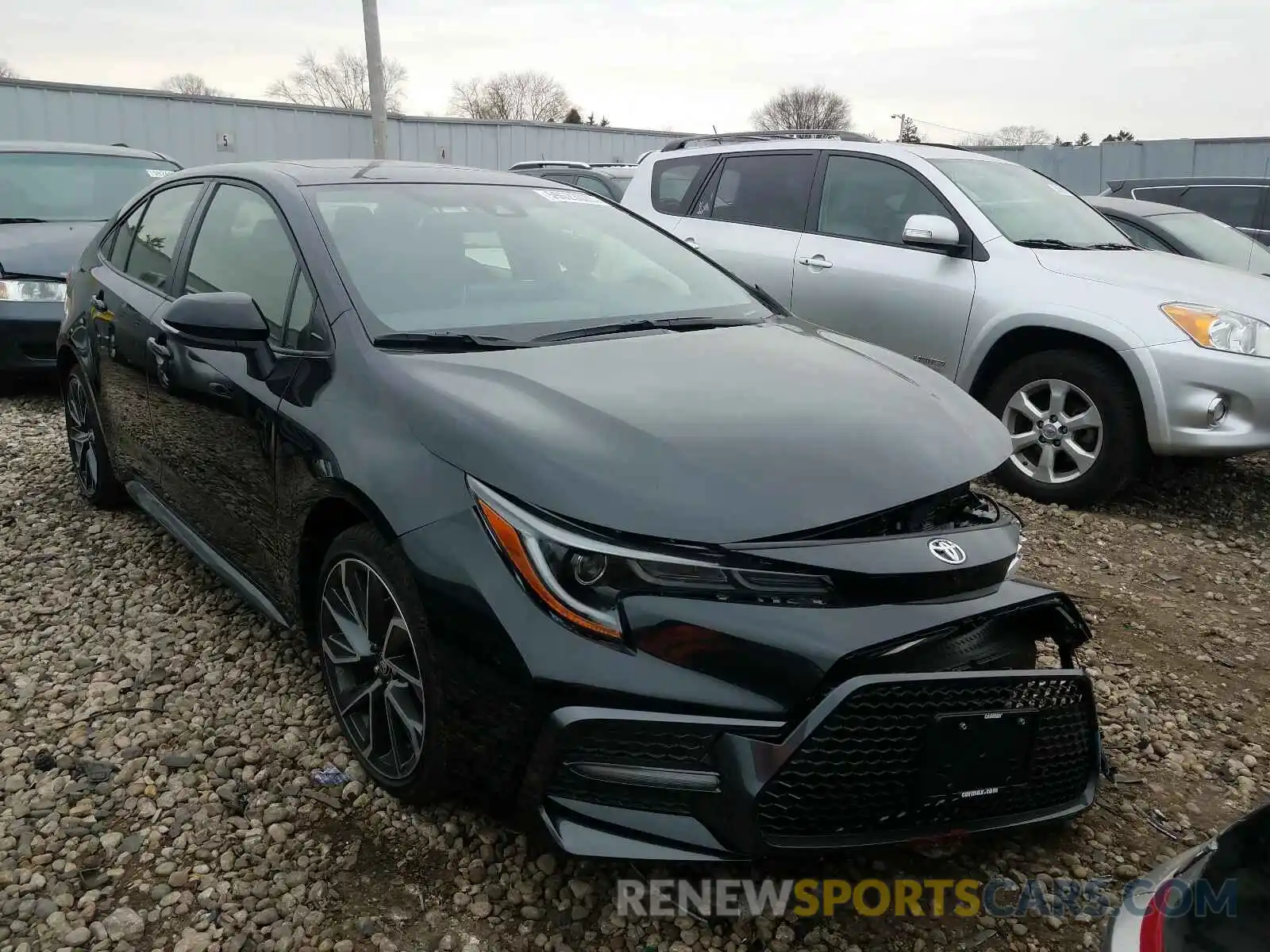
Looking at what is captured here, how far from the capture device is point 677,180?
649cm

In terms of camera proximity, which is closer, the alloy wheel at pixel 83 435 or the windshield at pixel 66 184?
the alloy wheel at pixel 83 435

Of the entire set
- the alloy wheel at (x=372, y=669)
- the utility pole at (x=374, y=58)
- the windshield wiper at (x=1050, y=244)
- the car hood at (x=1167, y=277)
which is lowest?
the alloy wheel at (x=372, y=669)

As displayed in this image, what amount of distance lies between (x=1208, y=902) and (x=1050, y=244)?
4.39m

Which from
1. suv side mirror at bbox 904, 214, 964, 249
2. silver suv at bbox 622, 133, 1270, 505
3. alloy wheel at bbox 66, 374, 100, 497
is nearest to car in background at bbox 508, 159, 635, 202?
silver suv at bbox 622, 133, 1270, 505

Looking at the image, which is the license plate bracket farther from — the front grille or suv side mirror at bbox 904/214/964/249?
suv side mirror at bbox 904/214/964/249

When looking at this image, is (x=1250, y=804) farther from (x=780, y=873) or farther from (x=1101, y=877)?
(x=780, y=873)

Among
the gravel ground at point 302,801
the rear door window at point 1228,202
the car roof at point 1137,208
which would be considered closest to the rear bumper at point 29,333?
the gravel ground at point 302,801

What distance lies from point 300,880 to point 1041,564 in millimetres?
2995

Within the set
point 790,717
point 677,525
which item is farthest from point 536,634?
point 790,717

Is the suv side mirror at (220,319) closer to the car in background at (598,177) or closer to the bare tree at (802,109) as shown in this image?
the car in background at (598,177)

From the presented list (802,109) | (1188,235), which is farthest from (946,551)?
(802,109)

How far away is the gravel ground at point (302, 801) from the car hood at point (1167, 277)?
132 centimetres

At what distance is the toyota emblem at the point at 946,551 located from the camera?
192cm

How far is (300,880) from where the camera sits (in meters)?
2.11
